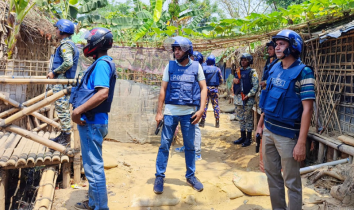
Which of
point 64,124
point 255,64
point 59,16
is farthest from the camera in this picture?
point 59,16

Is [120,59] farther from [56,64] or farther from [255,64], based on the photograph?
[255,64]

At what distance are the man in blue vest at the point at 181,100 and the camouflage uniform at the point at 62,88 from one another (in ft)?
5.90

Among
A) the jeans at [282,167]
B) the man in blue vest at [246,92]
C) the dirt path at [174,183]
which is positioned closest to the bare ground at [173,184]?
the dirt path at [174,183]

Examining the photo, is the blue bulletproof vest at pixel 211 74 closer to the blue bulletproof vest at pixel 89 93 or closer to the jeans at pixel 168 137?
the jeans at pixel 168 137

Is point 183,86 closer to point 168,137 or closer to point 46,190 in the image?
point 168,137

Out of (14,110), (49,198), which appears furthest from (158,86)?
(49,198)

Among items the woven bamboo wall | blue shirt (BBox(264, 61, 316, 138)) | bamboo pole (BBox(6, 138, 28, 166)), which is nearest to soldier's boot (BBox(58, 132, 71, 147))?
bamboo pole (BBox(6, 138, 28, 166))

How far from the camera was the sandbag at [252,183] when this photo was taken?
368 centimetres

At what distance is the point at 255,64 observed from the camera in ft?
32.4

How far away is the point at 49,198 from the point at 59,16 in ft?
31.3

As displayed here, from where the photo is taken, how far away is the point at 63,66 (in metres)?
4.54

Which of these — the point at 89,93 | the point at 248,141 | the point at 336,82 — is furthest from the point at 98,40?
the point at 248,141

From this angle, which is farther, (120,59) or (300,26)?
(120,59)

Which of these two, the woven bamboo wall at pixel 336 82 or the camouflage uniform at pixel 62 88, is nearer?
the camouflage uniform at pixel 62 88
